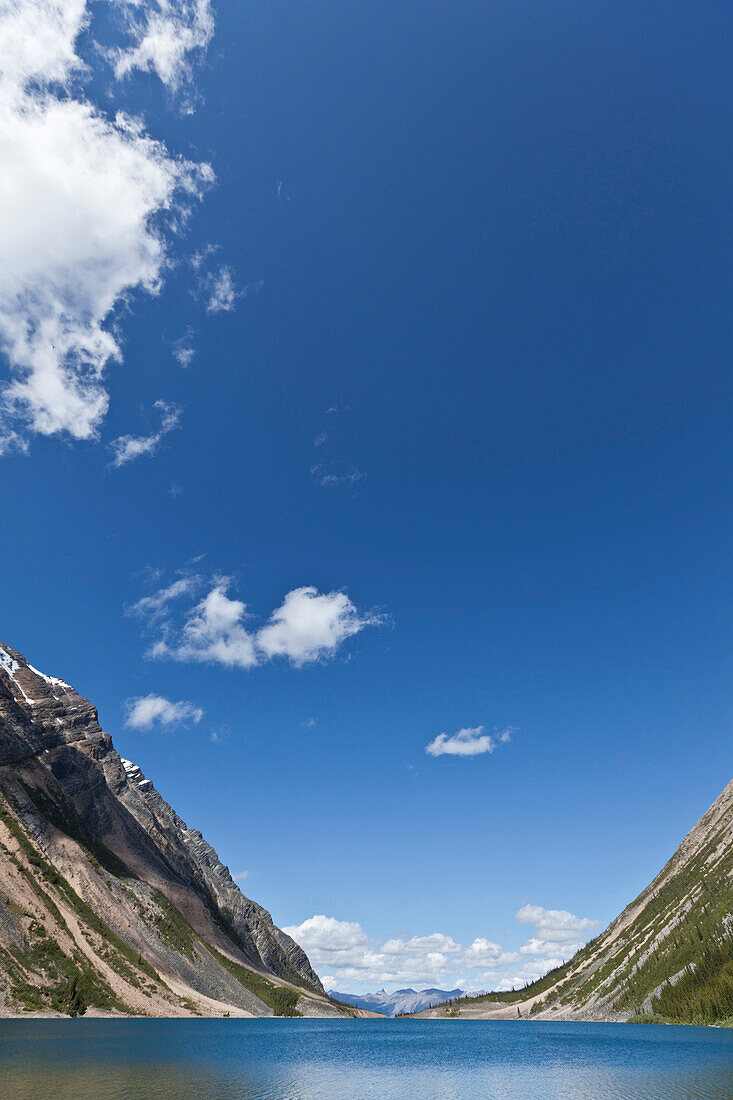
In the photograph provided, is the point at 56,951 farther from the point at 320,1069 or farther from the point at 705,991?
the point at 705,991

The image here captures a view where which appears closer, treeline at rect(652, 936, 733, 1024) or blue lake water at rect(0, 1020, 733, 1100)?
blue lake water at rect(0, 1020, 733, 1100)

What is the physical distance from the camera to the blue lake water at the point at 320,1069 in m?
56.1

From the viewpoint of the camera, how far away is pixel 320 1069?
85.4 m

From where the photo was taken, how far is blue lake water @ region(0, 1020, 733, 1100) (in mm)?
56062

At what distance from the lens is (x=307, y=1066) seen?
285 feet

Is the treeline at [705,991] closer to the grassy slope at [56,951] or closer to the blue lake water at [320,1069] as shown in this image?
the blue lake water at [320,1069]


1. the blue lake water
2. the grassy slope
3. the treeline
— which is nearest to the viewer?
the blue lake water

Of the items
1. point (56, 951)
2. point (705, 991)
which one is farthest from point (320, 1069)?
point (705, 991)

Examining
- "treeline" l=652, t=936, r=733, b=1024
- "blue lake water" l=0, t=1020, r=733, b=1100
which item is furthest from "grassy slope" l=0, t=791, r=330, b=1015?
"treeline" l=652, t=936, r=733, b=1024

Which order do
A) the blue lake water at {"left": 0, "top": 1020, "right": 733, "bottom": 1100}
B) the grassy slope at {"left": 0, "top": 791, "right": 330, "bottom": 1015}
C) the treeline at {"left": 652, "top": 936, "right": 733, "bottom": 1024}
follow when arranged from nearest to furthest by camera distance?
the blue lake water at {"left": 0, "top": 1020, "right": 733, "bottom": 1100} → the grassy slope at {"left": 0, "top": 791, "right": 330, "bottom": 1015} → the treeline at {"left": 652, "top": 936, "right": 733, "bottom": 1024}

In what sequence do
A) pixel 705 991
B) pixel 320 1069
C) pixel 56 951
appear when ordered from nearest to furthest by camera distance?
pixel 320 1069 → pixel 705 991 → pixel 56 951

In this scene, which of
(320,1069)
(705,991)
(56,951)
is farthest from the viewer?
(56,951)

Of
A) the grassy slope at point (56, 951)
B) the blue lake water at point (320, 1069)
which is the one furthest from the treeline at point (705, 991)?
the grassy slope at point (56, 951)

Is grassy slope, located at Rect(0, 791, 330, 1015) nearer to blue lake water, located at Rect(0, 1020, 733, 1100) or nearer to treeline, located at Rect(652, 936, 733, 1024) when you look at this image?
blue lake water, located at Rect(0, 1020, 733, 1100)
